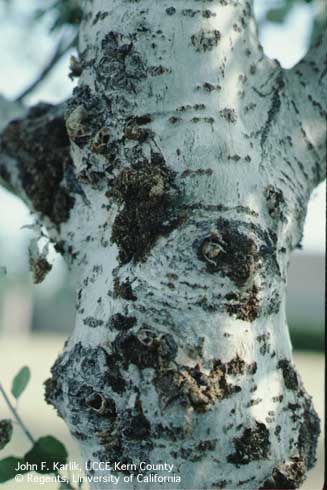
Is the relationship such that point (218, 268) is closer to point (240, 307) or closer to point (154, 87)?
point (240, 307)

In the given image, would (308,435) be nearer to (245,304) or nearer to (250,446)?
(250,446)

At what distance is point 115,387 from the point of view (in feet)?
3.91

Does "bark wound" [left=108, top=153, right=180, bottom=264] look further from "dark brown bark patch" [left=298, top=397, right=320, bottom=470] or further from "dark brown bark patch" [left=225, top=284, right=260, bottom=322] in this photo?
"dark brown bark patch" [left=298, top=397, right=320, bottom=470]

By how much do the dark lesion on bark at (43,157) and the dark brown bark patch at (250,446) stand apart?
644 mm

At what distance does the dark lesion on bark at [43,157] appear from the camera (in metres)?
1.58

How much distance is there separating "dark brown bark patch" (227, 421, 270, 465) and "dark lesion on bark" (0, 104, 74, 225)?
0.64 metres

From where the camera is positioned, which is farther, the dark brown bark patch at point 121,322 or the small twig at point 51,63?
the small twig at point 51,63

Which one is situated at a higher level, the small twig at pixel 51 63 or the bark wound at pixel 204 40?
the small twig at pixel 51 63

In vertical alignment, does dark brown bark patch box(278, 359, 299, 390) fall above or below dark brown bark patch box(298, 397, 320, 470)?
above

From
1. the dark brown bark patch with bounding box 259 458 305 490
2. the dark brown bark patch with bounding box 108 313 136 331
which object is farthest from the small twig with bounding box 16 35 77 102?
the dark brown bark patch with bounding box 259 458 305 490

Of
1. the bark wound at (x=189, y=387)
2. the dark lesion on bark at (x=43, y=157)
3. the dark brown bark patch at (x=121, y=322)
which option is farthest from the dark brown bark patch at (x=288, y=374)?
the dark lesion on bark at (x=43, y=157)

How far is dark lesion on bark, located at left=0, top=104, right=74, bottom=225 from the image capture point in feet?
5.20

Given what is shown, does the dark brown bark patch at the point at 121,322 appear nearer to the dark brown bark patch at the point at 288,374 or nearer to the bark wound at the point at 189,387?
the bark wound at the point at 189,387

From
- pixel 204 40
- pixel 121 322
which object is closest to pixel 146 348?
pixel 121 322
